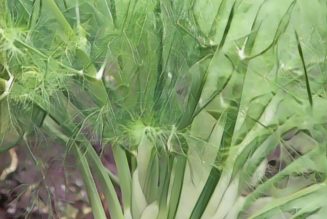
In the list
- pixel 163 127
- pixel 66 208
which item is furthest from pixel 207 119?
pixel 66 208

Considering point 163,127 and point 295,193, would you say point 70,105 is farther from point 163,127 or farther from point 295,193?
point 295,193

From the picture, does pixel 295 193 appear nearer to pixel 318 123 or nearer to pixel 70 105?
pixel 318 123

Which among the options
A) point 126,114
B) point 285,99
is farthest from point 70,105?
point 285,99

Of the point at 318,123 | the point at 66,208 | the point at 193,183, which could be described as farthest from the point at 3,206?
the point at 318,123

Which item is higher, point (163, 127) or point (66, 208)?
point (163, 127)

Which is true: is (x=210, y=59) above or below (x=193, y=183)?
above
